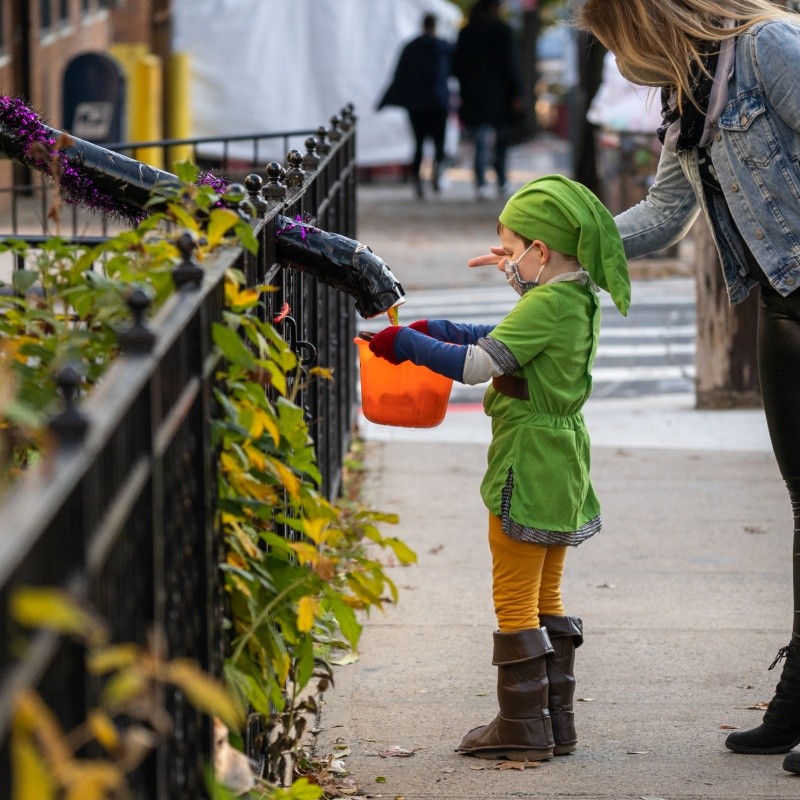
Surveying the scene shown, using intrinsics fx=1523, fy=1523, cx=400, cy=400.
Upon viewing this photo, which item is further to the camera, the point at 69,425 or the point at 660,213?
the point at 660,213

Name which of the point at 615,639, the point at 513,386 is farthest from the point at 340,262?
the point at 615,639

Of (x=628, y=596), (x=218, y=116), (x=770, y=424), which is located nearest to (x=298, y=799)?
(x=770, y=424)

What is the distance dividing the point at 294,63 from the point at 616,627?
16383 millimetres

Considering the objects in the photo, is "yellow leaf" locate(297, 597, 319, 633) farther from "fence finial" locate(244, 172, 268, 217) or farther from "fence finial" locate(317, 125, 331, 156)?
"fence finial" locate(317, 125, 331, 156)

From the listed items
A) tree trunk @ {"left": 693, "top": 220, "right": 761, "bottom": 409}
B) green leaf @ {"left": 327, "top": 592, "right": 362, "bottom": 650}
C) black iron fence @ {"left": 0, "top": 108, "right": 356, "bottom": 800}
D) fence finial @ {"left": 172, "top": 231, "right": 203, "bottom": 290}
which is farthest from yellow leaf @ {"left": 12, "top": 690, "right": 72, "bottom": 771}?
tree trunk @ {"left": 693, "top": 220, "right": 761, "bottom": 409}

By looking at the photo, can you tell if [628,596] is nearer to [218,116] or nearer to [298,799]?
[298,799]

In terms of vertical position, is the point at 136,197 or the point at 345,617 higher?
A: the point at 136,197

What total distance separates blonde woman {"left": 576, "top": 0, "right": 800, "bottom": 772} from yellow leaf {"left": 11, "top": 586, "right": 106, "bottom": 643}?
8.35 ft

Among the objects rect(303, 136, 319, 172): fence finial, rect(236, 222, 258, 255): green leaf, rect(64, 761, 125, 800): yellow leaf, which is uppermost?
rect(236, 222, 258, 255): green leaf

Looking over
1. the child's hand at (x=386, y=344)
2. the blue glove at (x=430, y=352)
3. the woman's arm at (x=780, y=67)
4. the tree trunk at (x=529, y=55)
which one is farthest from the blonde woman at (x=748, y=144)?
the tree trunk at (x=529, y=55)

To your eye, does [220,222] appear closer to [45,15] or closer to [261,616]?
[261,616]

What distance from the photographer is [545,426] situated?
3.64m

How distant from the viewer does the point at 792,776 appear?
367 centimetres

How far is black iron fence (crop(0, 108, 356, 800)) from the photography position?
1452 millimetres
